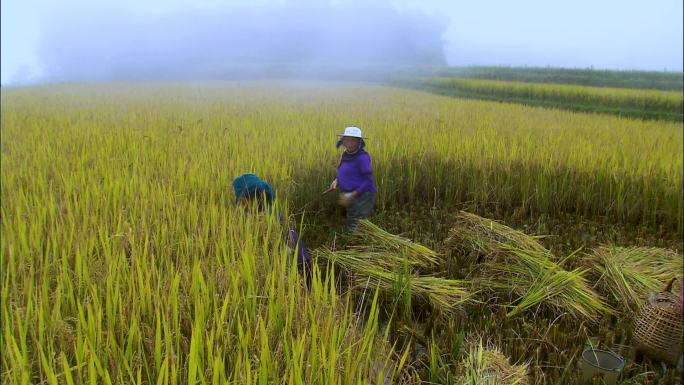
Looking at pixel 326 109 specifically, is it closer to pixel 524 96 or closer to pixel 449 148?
pixel 449 148

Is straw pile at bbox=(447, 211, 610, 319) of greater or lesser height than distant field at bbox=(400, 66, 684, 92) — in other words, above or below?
below

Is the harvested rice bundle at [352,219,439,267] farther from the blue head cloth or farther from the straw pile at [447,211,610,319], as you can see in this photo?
the blue head cloth

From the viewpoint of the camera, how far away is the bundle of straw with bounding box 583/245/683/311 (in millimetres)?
2678

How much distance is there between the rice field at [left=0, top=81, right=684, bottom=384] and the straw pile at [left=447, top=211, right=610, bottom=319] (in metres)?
0.08

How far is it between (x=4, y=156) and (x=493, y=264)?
3839mm

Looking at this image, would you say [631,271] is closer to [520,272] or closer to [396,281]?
[520,272]

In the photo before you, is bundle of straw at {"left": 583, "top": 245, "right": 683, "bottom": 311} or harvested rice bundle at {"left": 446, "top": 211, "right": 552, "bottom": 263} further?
harvested rice bundle at {"left": 446, "top": 211, "right": 552, "bottom": 263}

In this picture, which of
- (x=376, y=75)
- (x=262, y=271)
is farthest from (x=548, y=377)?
(x=376, y=75)

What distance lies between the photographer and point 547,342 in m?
2.25

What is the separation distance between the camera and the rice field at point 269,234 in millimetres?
1180

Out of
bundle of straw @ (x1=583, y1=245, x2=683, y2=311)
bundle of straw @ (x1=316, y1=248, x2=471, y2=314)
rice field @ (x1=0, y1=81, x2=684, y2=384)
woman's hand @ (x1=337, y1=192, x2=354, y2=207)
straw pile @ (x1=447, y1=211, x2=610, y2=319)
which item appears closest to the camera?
rice field @ (x1=0, y1=81, x2=684, y2=384)

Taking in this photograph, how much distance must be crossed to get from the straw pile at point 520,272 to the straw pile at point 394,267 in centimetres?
23

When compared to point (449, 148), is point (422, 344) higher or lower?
lower

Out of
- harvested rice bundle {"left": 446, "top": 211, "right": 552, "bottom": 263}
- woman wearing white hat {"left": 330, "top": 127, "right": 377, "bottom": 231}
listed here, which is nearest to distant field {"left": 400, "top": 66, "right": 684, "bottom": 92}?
harvested rice bundle {"left": 446, "top": 211, "right": 552, "bottom": 263}
